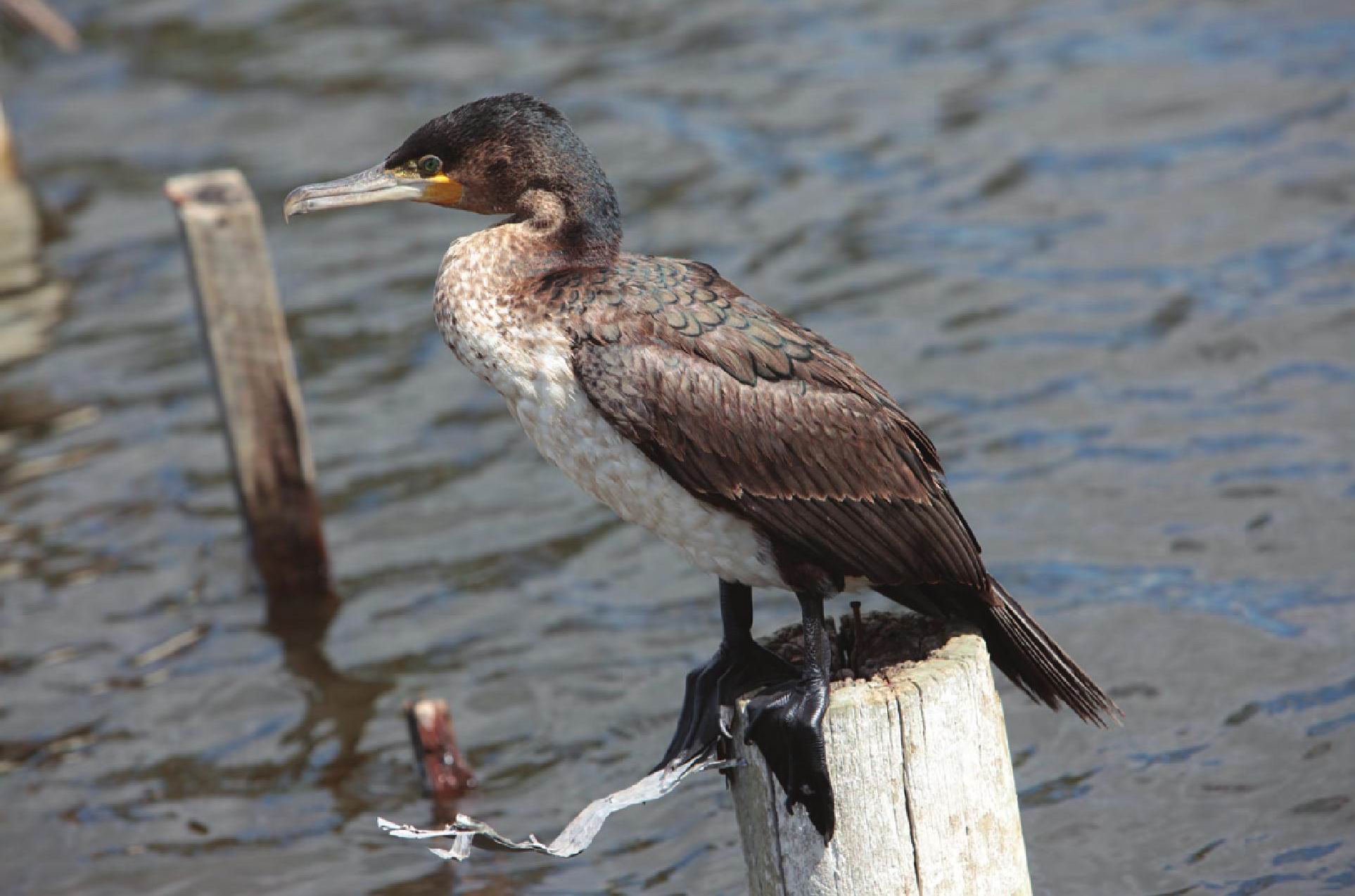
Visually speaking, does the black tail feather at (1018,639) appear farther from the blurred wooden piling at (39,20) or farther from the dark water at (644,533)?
the blurred wooden piling at (39,20)

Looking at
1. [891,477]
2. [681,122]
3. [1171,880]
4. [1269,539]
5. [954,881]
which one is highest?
[681,122]

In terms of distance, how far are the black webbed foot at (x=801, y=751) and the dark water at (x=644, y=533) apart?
206 cm

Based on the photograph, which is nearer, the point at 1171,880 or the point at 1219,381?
the point at 1171,880

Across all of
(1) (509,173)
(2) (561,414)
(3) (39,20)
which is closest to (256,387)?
(1) (509,173)

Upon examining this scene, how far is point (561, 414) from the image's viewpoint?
3783 mm

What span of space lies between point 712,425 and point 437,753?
108 inches

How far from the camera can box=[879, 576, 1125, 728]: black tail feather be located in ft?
12.7

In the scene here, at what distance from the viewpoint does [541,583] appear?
24.7ft

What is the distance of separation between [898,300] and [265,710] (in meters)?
4.49

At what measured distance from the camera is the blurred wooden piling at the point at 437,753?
5.94 meters

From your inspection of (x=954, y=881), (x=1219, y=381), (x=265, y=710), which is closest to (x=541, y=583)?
(x=265, y=710)

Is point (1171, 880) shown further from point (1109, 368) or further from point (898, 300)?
point (898, 300)

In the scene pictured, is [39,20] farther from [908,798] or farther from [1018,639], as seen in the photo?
[908,798]

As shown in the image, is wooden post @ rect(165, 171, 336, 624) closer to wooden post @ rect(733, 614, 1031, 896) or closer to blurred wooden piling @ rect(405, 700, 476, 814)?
blurred wooden piling @ rect(405, 700, 476, 814)
